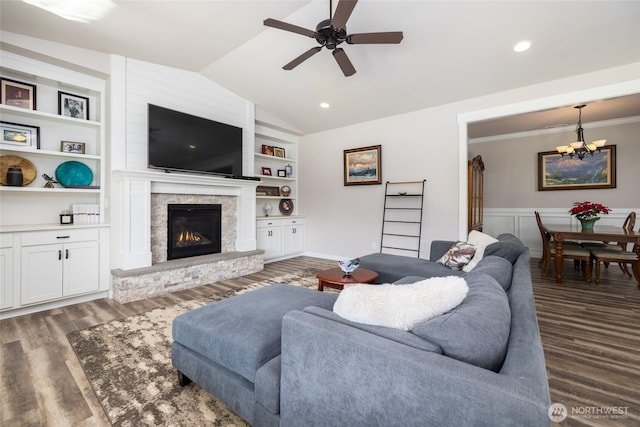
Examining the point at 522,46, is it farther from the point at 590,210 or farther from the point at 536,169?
the point at 536,169

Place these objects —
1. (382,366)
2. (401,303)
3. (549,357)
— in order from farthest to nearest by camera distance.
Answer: (549,357) < (401,303) < (382,366)

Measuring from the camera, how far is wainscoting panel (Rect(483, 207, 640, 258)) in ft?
18.5

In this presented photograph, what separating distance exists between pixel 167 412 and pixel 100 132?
350 cm

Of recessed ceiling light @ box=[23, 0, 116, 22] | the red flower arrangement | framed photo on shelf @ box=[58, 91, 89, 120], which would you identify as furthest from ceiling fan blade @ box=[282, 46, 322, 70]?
the red flower arrangement

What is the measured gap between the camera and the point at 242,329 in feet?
4.76

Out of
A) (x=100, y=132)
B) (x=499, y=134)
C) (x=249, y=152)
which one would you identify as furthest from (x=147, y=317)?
(x=499, y=134)

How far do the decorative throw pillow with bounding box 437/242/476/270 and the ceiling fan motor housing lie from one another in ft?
7.79

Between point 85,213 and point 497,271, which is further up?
point 85,213

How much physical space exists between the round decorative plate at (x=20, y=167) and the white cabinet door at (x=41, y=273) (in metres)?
0.82

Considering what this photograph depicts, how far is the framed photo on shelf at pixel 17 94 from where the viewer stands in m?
2.94

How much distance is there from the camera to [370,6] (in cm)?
273

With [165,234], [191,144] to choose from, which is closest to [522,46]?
[191,144]

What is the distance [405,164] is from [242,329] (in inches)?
163

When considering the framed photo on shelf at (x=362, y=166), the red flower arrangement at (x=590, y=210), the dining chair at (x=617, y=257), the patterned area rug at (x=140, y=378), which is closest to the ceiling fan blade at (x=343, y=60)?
the framed photo on shelf at (x=362, y=166)
